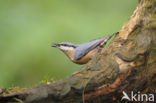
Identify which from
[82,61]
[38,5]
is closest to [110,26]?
[82,61]

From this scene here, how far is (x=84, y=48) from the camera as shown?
5.58 metres

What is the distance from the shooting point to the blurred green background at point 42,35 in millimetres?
5824

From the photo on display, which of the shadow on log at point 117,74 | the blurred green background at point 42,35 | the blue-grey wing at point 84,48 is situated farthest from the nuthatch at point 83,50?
the shadow on log at point 117,74

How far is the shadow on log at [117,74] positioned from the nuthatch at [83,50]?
0.76 metres

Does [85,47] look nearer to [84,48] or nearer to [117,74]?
[84,48]

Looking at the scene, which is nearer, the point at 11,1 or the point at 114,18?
the point at 114,18

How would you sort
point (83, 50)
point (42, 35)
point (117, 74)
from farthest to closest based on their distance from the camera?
1. point (42, 35)
2. point (83, 50)
3. point (117, 74)

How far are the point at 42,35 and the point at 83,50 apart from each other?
648 mm

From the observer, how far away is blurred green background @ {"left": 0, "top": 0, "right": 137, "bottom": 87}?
5824mm

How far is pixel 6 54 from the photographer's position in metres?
5.95

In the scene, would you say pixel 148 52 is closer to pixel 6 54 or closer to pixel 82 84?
pixel 82 84

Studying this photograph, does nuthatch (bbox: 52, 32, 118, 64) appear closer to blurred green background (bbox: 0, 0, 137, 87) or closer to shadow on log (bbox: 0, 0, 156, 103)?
blurred green background (bbox: 0, 0, 137, 87)

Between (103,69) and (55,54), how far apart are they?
1.87m

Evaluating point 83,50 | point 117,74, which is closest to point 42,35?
point 83,50
